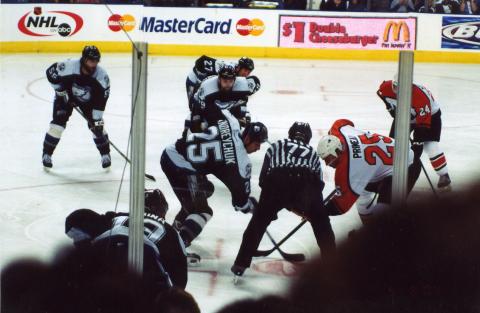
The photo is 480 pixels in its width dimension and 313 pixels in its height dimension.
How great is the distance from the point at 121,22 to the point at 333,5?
1.43 metres

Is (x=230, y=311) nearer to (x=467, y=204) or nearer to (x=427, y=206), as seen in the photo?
(x=427, y=206)

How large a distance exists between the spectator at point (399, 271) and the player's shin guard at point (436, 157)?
5.08 ft

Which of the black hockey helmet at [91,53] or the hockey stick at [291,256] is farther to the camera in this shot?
→ the black hockey helmet at [91,53]

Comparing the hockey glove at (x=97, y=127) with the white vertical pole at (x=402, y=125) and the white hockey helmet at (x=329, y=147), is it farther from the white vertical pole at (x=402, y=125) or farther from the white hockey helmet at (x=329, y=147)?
the white vertical pole at (x=402, y=125)

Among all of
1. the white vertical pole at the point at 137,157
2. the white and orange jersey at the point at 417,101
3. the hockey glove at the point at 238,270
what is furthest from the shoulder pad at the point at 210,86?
the white vertical pole at the point at 137,157

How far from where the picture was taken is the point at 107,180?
19.0 feet

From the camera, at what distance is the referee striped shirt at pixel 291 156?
3.89 m

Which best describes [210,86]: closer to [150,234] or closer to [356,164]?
[356,164]

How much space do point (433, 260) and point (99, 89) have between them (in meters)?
2.67

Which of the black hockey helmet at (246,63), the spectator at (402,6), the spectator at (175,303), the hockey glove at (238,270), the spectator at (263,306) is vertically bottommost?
the spectator at (263,306)

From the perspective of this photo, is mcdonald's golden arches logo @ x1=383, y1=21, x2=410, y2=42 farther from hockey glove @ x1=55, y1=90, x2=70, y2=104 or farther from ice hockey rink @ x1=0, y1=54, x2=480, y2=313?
hockey glove @ x1=55, y1=90, x2=70, y2=104

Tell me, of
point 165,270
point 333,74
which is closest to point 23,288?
point 165,270

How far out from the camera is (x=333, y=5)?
449 cm

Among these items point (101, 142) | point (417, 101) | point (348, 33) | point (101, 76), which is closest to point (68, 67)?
point (101, 76)
